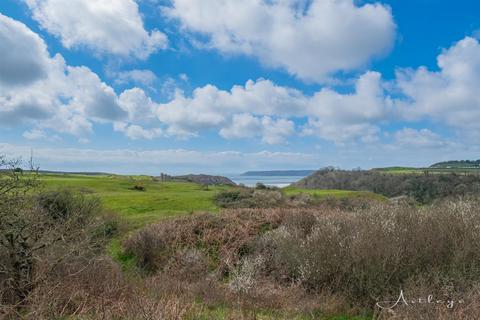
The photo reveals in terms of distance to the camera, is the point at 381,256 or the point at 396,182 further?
the point at 396,182

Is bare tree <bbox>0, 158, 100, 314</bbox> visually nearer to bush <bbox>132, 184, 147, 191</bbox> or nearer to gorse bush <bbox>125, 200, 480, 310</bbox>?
gorse bush <bbox>125, 200, 480, 310</bbox>

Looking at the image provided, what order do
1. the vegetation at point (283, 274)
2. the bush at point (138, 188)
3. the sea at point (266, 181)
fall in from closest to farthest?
the vegetation at point (283, 274), the bush at point (138, 188), the sea at point (266, 181)

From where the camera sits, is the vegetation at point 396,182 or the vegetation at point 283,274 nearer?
the vegetation at point 283,274

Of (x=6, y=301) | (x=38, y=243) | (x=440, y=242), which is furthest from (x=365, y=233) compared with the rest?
(x=6, y=301)

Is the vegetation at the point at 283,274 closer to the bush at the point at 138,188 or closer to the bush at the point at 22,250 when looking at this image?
the bush at the point at 22,250

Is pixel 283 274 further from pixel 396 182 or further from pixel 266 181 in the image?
pixel 396 182

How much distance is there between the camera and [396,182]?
3342 inches

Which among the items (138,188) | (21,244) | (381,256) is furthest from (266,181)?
(21,244)

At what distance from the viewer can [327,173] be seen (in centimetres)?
9981

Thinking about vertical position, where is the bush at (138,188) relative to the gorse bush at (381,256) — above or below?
above

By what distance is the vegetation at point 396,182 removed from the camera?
71438 millimetres

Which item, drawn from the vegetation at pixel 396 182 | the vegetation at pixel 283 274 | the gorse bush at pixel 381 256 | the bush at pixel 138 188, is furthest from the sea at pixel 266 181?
the vegetation at pixel 283 274

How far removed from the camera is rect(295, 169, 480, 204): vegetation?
71438 millimetres

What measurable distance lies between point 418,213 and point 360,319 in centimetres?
491
